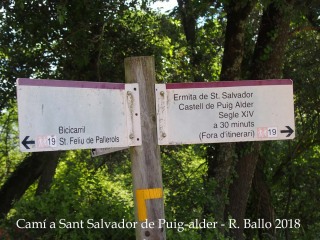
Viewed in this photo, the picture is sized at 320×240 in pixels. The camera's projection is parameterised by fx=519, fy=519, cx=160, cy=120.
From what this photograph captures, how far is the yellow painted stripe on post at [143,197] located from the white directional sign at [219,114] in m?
0.30

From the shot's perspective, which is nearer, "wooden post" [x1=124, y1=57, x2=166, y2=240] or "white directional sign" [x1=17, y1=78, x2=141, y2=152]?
"white directional sign" [x1=17, y1=78, x2=141, y2=152]

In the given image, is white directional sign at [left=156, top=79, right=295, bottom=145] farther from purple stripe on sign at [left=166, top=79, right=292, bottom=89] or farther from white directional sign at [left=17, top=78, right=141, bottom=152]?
white directional sign at [left=17, top=78, right=141, bottom=152]

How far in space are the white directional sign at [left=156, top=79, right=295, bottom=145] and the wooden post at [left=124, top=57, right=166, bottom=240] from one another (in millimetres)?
57


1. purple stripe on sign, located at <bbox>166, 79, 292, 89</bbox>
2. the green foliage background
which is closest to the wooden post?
purple stripe on sign, located at <bbox>166, 79, 292, 89</bbox>

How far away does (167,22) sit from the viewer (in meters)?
9.52

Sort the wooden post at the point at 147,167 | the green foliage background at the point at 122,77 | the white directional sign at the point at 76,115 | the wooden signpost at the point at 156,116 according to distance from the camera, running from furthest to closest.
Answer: the green foliage background at the point at 122,77
the wooden post at the point at 147,167
the wooden signpost at the point at 156,116
the white directional sign at the point at 76,115

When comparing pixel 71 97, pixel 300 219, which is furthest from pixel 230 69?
pixel 300 219

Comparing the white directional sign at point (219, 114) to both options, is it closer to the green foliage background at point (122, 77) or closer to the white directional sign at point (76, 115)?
the white directional sign at point (76, 115)

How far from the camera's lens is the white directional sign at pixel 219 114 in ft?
10.4

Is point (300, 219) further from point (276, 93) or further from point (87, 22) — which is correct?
point (276, 93)

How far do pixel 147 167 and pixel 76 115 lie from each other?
544mm

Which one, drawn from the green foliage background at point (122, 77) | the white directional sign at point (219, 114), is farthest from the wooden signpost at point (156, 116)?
the green foliage background at point (122, 77)

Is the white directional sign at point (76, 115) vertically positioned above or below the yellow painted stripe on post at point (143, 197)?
above

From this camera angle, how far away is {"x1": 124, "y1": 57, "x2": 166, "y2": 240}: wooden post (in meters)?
3.14
